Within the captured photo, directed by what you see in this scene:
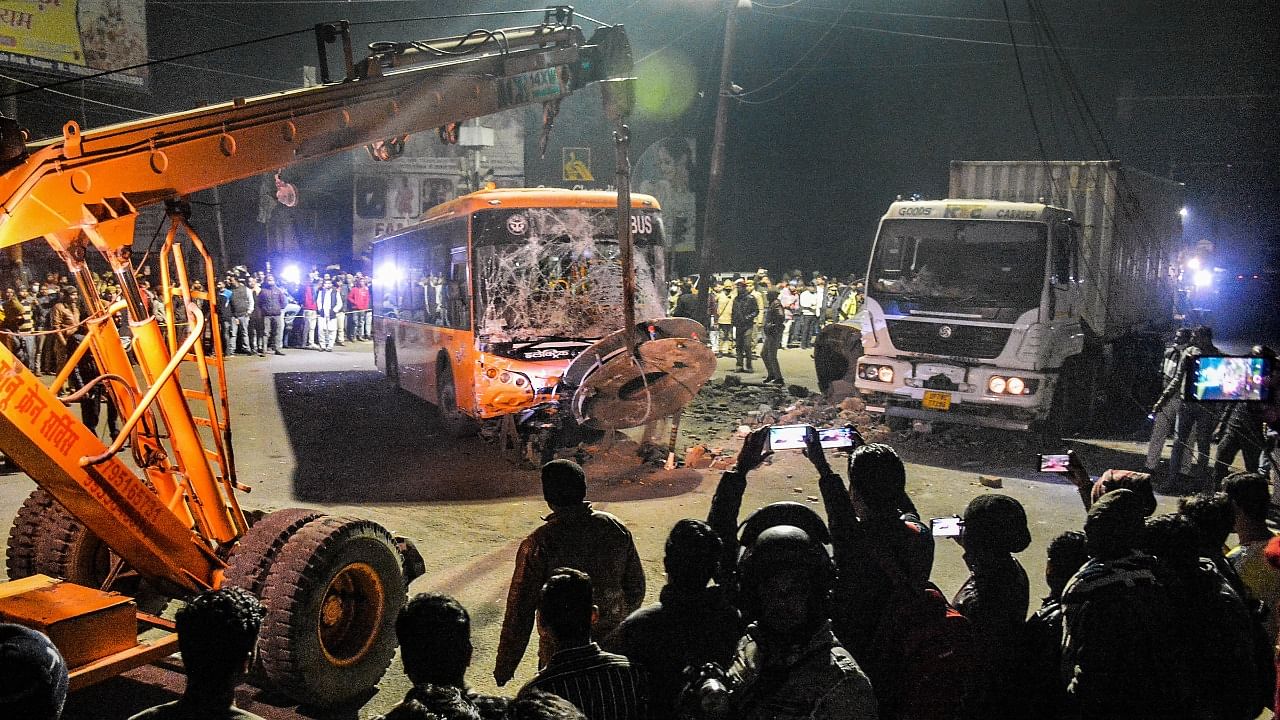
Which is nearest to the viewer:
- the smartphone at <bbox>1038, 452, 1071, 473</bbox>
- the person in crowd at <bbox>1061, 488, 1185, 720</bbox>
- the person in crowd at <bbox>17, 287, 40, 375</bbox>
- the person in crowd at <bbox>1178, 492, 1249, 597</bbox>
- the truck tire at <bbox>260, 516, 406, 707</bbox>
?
the person in crowd at <bbox>1061, 488, 1185, 720</bbox>

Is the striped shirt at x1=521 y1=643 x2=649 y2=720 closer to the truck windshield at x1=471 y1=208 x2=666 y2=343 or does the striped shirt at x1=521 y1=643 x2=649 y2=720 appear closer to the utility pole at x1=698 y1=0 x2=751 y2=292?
the truck windshield at x1=471 y1=208 x2=666 y2=343

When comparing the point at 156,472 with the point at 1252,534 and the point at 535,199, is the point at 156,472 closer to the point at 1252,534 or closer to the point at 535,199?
the point at 1252,534

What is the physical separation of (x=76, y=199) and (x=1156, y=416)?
10779mm

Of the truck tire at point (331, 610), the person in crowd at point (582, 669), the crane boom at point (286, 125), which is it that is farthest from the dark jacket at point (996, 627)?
the crane boom at point (286, 125)

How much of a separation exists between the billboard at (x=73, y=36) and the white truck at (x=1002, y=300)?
73.4 ft

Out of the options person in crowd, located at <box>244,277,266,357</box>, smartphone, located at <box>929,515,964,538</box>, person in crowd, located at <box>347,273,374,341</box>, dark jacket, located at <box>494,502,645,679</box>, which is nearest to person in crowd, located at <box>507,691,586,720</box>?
dark jacket, located at <box>494,502,645,679</box>

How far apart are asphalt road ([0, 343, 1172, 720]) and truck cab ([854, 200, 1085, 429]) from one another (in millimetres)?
850

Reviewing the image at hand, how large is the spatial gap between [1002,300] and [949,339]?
81 cm

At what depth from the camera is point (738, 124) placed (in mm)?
40531

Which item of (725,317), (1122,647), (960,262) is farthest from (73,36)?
(1122,647)

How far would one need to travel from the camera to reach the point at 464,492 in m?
10.0

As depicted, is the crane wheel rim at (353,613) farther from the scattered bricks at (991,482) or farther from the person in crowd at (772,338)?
the person in crowd at (772,338)

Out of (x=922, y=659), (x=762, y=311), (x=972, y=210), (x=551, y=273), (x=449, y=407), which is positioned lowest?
(x=449, y=407)

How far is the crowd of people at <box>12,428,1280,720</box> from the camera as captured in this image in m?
2.50
